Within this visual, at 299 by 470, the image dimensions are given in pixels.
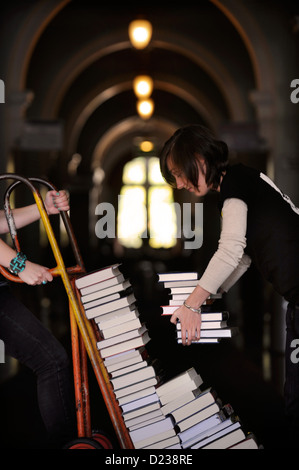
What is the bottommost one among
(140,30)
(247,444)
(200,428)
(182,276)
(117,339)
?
(247,444)

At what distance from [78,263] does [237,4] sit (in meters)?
5.88

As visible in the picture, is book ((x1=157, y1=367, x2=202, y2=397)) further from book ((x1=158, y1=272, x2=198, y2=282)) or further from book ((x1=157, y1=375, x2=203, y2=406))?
book ((x1=158, y1=272, x2=198, y2=282))

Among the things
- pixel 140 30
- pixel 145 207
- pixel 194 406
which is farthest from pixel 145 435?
pixel 145 207

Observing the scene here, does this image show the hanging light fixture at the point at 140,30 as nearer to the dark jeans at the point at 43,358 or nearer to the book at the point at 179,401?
the dark jeans at the point at 43,358

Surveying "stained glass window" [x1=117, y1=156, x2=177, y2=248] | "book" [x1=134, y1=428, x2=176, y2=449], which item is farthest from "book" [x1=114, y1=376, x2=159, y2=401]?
"stained glass window" [x1=117, y1=156, x2=177, y2=248]

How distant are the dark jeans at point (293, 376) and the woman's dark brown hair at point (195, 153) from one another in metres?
0.69

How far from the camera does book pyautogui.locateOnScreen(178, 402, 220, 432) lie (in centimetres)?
271

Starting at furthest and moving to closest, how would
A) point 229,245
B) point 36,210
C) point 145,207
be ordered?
point 145,207 → point 36,210 → point 229,245

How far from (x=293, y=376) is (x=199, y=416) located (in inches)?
18.5

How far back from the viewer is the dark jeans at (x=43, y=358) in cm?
277

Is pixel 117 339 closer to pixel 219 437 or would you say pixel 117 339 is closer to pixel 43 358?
pixel 43 358

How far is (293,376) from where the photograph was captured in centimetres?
257
